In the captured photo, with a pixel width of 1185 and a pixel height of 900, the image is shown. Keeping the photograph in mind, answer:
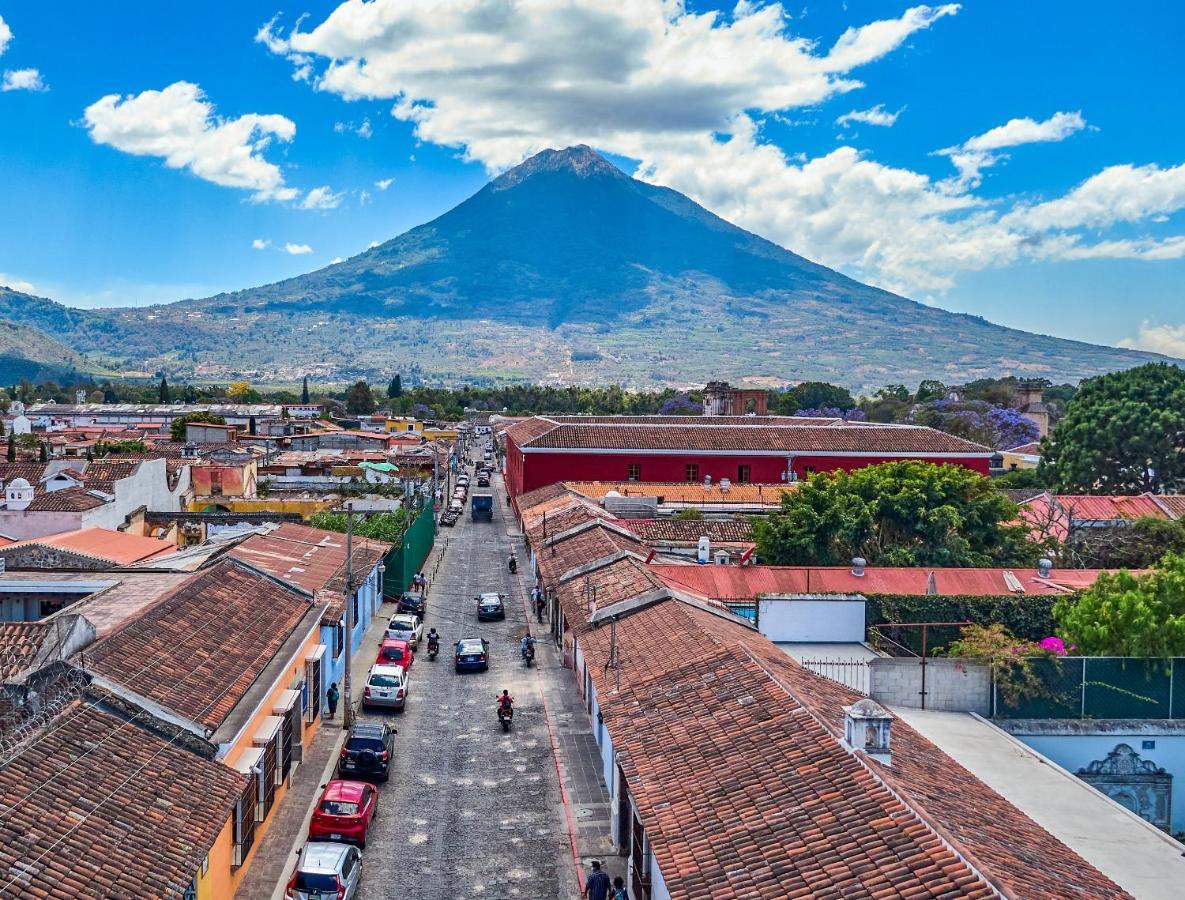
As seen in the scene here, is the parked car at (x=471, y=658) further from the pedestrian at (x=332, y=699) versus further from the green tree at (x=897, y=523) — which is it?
the green tree at (x=897, y=523)

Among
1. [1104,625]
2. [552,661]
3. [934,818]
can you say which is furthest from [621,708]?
[552,661]

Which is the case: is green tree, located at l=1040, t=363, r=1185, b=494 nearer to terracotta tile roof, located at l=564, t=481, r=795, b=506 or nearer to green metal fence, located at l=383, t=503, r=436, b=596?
terracotta tile roof, located at l=564, t=481, r=795, b=506

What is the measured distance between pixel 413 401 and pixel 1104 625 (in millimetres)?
132278

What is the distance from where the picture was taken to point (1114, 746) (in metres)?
17.2

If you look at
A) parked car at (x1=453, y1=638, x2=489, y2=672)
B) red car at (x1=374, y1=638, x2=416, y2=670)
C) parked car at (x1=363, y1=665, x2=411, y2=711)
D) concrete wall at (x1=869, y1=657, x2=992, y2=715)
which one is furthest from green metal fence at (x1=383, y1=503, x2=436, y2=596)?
concrete wall at (x1=869, y1=657, x2=992, y2=715)

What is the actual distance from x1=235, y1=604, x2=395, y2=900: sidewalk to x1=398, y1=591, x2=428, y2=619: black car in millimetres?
8625

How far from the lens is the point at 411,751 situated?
66.9 ft

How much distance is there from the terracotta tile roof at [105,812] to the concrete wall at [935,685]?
35.5 feet

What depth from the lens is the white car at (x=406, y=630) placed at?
28.9 m

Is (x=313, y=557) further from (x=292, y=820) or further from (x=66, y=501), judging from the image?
(x=292, y=820)

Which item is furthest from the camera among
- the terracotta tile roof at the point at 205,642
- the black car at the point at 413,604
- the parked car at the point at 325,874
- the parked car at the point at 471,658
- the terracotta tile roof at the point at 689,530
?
the black car at the point at 413,604

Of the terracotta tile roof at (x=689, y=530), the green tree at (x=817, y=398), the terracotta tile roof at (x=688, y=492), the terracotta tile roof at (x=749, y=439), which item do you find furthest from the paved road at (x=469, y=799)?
the green tree at (x=817, y=398)

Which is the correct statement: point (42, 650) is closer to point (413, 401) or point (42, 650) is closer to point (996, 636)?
point (996, 636)

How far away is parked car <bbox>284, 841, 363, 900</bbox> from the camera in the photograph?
1325 centimetres
